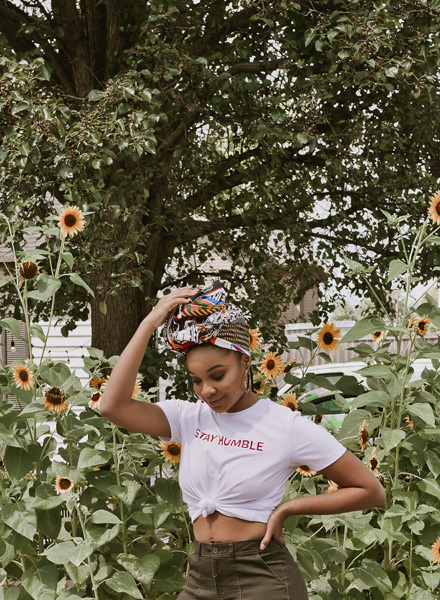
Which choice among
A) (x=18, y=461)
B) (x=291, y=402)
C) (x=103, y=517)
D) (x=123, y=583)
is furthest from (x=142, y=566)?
(x=291, y=402)

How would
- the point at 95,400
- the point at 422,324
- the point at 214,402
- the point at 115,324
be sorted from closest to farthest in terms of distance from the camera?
the point at 214,402 < the point at 95,400 < the point at 422,324 < the point at 115,324

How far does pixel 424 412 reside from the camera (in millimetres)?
2523

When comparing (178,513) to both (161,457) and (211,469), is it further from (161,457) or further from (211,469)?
(211,469)

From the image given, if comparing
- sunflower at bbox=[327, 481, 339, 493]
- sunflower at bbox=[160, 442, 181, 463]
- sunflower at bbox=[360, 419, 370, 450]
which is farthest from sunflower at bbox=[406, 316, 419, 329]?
sunflower at bbox=[160, 442, 181, 463]

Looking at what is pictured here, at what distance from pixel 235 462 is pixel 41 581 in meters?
0.95

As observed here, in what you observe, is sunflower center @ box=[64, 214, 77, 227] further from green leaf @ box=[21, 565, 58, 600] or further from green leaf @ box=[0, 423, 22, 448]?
green leaf @ box=[21, 565, 58, 600]

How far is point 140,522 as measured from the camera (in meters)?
2.52

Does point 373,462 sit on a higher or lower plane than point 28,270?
lower

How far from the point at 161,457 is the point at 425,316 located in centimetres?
104

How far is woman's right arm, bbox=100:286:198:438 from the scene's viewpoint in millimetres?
1926

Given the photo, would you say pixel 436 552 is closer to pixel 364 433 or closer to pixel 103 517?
pixel 364 433

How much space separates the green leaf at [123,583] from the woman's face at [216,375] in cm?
79

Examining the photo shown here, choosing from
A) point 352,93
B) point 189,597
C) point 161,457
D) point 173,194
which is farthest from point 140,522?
point 352,93

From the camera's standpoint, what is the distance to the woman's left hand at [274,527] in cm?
179
